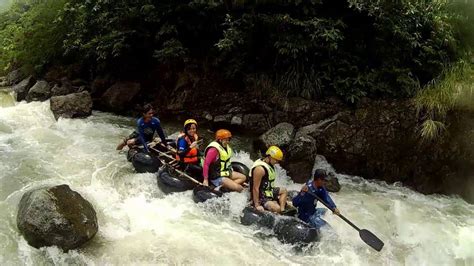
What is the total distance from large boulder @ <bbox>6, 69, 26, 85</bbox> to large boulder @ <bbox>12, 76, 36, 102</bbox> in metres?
0.70

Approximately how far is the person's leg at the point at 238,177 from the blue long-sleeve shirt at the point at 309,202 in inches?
41.1

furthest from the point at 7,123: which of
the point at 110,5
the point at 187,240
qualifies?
the point at 187,240

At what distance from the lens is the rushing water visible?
4.96 meters

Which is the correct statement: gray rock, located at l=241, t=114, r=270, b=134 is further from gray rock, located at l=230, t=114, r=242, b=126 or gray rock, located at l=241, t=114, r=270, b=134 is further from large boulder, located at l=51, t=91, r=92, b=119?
large boulder, located at l=51, t=91, r=92, b=119

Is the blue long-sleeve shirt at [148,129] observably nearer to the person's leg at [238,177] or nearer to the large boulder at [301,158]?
the person's leg at [238,177]

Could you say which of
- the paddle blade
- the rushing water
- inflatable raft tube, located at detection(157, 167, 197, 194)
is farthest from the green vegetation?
inflatable raft tube, located at detection(157, 167, 197, 194)

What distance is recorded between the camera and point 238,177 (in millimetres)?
6449

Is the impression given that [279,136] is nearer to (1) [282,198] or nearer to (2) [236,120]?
(2) [236,120]

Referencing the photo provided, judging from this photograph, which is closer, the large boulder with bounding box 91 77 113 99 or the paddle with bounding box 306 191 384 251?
the paddle with bounding box 306 191 384 251

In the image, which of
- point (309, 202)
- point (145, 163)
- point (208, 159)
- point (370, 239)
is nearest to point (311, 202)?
point (309, 202)

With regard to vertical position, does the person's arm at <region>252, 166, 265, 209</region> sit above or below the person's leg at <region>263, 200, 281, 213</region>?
above

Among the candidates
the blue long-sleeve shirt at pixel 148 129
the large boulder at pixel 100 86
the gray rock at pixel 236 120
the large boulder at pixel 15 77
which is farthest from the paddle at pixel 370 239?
the large boulder at pixel 15 77

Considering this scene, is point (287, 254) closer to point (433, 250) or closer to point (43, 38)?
point (433, 250)

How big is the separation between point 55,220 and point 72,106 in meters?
5.25
